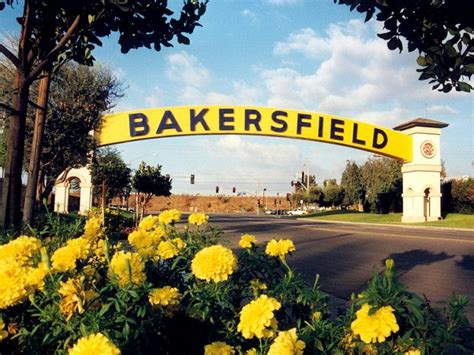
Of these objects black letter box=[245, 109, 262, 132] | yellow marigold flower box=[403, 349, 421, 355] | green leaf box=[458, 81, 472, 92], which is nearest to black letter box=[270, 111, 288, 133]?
black letter box=[245, 109, 262, 132]

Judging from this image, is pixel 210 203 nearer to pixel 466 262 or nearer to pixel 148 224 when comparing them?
pixel 466 262

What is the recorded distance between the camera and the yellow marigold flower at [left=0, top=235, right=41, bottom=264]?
1877mm

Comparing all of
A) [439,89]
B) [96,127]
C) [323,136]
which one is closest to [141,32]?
[439,89]

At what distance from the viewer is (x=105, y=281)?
2.03 m

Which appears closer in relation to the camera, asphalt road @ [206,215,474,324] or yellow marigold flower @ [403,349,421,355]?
yellow marigold flower @ [403,349,421,355]

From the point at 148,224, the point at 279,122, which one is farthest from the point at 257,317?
the point at 279,122

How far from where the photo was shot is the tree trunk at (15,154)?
452 cm

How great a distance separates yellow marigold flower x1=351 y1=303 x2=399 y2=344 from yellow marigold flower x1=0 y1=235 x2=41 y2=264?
144cm

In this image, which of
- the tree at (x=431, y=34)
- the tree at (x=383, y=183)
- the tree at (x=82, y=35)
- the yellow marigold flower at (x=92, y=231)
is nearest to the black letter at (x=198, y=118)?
the tree at (x=82, y=35)

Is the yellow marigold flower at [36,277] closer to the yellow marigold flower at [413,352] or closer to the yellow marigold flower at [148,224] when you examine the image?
the yellow marigold flower at [148,224]

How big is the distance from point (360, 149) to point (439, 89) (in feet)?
96.3

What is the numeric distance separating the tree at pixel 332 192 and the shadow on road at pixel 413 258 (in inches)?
2379

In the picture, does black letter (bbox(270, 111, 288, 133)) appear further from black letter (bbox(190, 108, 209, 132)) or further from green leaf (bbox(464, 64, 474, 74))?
green leaf (bbox(464, 64, 474, 74))

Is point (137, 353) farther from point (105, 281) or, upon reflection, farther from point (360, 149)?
point (360, 149)
